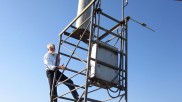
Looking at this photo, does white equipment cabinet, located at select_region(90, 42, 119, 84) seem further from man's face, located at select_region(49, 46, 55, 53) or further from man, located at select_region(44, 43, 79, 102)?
man's face, located at select_region(49, 46, 55, 53)

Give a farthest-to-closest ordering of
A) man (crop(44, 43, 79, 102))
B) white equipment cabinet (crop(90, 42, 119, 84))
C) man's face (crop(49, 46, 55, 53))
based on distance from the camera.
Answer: man's face (crop(49, 46, 55, 53)) → man (crop(44, 43, 79, 102)) → white equipment cabinet (crop(90, 42, 119, 84))

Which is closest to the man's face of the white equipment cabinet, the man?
the man

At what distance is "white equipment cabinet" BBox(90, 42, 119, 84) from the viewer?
8727 millimetres

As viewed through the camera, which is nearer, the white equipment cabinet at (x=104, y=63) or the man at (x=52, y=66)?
the white equipment cabinet at (x=104, y=63)

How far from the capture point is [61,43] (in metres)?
11.5

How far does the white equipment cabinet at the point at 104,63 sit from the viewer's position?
28.6ft

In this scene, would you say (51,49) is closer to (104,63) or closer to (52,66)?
(52,66)

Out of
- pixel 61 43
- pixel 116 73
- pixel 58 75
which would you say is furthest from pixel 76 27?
pixel 116 73

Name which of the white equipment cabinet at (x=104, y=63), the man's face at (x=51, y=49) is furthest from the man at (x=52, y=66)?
the white equipment cabinet at (x=104, y=63)

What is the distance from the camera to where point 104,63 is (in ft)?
29.3

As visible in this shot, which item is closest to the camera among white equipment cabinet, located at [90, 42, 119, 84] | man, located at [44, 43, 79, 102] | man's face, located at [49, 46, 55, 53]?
white equipment cabinet, located at [90, 42, 119, 84]

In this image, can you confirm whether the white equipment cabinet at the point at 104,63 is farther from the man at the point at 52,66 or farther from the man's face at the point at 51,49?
the man's face at the point at 51,49

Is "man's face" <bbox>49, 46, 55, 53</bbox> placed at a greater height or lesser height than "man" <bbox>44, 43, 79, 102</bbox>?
greater

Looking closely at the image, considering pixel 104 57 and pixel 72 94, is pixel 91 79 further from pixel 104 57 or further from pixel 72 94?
pixel 72 94
